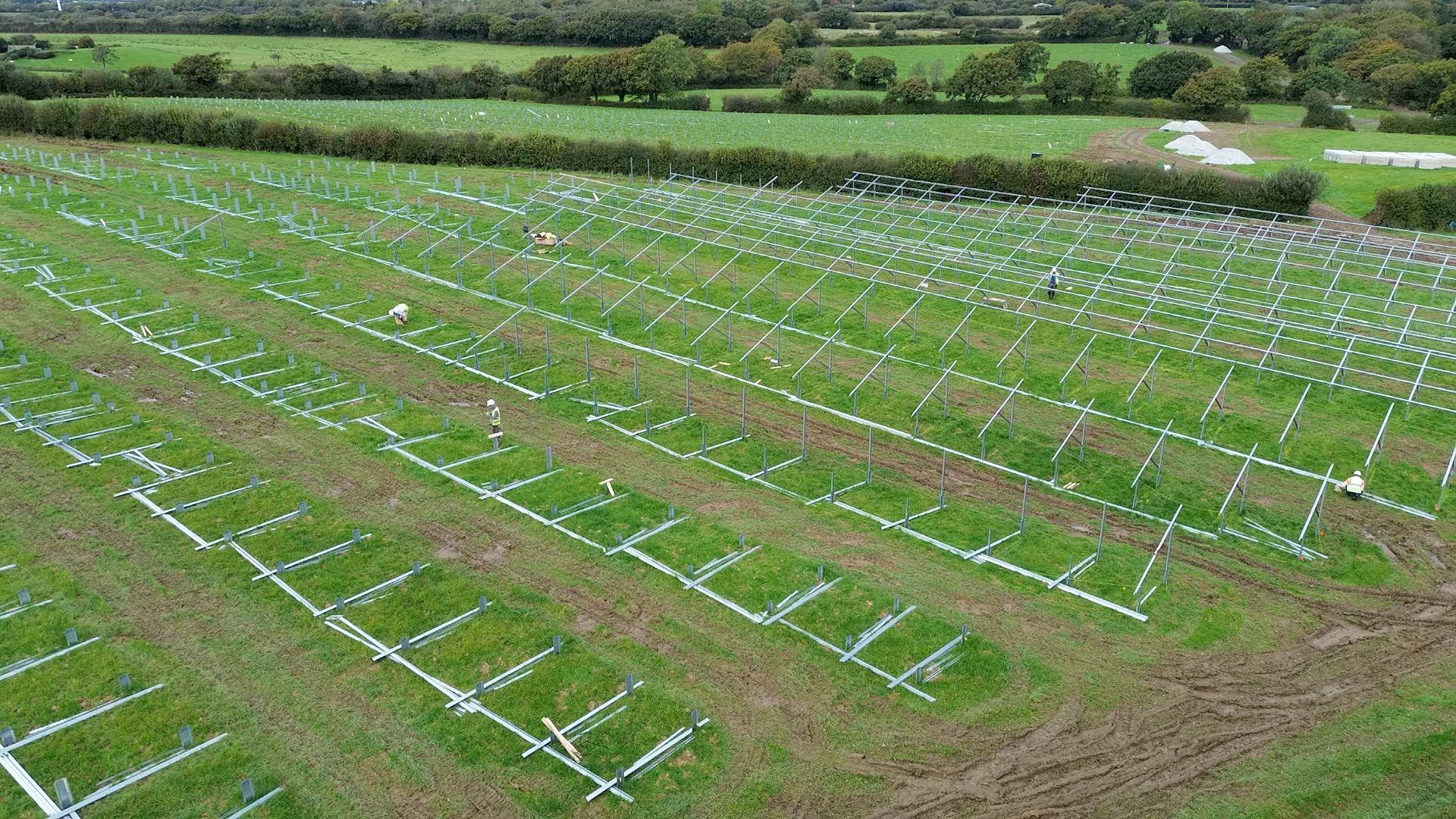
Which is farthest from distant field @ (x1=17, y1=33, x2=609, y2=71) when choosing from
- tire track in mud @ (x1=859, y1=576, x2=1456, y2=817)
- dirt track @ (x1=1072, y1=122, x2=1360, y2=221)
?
tire track in mud @ (x1=859, y1=576, x2=1456, y2=817)

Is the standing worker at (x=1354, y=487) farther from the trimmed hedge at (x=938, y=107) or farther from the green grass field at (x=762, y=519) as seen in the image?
the trimmed hedge at (x=938, y=107)

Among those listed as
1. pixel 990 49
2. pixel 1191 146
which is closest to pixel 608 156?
pixel 1191 146

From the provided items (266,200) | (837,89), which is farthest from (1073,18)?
(266,200)

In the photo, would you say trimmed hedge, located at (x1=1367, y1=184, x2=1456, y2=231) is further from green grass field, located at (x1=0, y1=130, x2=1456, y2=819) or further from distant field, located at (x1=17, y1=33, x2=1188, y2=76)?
distant field, located at (x1=17, y1=33, x2=1188, y2=76)

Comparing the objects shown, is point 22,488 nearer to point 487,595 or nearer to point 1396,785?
point 487,595

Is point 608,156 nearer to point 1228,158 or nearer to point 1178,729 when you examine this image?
point 1228,158

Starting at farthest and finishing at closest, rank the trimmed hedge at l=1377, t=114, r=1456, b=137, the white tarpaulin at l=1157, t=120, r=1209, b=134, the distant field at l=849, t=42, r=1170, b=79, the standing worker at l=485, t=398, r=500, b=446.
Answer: the distant field at l=849, t=42, r=1170, b=79 < the white tarpaulin at l=1157, t=120, r=1209, b=134 < the trimmed hedge at l=1377, t=114, r=1456, b=137 < the standing worker at l=485, t=398, r=500, b=446
